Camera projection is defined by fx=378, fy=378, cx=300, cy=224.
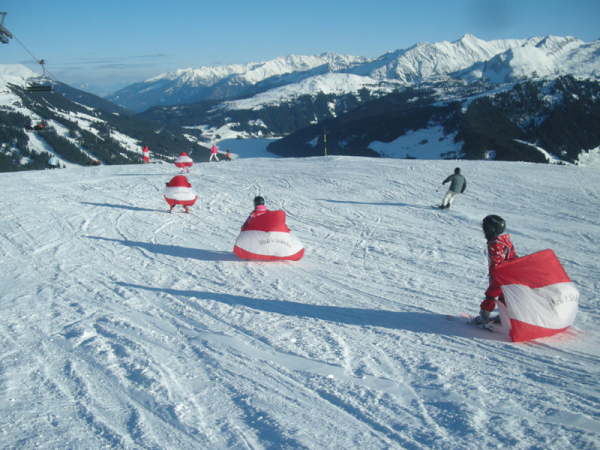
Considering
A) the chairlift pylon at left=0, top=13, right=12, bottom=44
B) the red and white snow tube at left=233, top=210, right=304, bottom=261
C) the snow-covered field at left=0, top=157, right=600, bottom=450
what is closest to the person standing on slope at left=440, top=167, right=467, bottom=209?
the snow-covered field at left=0, top=157, right=600, bottom=450

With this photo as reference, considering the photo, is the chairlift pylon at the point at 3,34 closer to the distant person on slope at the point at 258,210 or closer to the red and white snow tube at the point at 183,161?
the red and white snow tube at the point at 183,161

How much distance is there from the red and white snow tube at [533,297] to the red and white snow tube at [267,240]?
374 cm

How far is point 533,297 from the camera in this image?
383 cm

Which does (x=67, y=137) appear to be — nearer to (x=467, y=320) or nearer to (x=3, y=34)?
(x=3, y=34)

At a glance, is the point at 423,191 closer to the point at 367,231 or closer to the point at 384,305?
the point at 367,231

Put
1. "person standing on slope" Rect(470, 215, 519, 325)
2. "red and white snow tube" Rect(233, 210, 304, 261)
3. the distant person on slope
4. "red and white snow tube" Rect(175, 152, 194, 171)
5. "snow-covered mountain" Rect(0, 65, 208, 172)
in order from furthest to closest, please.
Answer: "snow-covered mountain" Rect(0, 65, 208, 172), "red and white snow tube" Rect(175, 152, 194, 171), the distant person on slope, "red and white snow tube" Rect(233, 210, 304, 261), "person standing on slope" Rect(470, 215, 519, 325)

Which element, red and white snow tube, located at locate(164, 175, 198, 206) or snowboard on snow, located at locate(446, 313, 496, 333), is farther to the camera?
red and white snow tube, located at locate(164, 175, 198, 206)

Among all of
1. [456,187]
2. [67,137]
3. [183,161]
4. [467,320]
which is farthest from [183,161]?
[67,137]

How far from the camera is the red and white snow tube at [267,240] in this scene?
6793 millimetres

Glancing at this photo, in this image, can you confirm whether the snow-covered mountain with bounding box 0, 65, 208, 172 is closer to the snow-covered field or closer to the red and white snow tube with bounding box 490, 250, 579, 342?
the snow-covered field

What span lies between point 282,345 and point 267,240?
9.88ft

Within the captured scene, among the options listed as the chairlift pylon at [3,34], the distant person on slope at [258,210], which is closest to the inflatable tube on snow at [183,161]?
the chairlift pylon at [3,34]

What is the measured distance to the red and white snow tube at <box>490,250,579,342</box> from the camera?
3824 mm

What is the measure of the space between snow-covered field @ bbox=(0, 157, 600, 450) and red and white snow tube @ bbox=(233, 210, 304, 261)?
0.82ft
